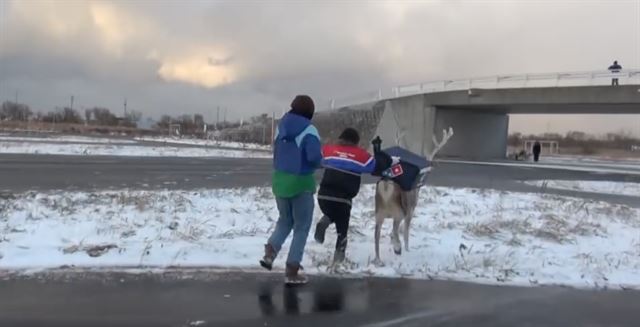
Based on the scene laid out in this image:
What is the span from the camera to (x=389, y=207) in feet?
26.3

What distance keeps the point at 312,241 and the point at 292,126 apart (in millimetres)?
2630

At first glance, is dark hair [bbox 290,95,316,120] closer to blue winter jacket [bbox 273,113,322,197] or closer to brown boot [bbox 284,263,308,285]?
blue winter jacket [bbox 273,113,322,197]

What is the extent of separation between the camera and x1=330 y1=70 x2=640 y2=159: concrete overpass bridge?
133ft

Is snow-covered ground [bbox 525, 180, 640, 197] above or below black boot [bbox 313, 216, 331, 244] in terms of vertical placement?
below

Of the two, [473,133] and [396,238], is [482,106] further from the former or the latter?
[396,238]

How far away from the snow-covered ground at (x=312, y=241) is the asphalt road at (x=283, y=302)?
1.61 feet

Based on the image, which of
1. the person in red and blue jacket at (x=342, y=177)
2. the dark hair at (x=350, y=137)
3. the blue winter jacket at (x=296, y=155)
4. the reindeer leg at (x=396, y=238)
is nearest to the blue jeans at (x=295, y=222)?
the blue winter jacket at (x=296, y=155)

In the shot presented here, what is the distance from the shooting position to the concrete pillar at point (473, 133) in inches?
1975

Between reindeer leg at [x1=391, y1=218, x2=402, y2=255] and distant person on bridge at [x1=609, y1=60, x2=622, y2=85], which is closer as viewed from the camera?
reindeer leg at [x1=391, y1=218, x2=402, y2=255]

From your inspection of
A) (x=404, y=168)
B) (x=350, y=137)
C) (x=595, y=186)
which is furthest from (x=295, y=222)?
(x=595, y=186)

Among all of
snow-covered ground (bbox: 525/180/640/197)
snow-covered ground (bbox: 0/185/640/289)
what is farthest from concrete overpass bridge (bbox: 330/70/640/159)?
snow-covered ground (bbox: 0/185/640/289)

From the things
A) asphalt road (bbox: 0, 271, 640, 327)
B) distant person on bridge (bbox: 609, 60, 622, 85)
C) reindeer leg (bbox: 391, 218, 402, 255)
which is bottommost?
asphalt road (bbox: 0, 271, 640, 327)

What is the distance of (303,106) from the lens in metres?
6.54

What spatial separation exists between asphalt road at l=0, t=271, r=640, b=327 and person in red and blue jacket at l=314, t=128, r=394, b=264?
0.86 meters
